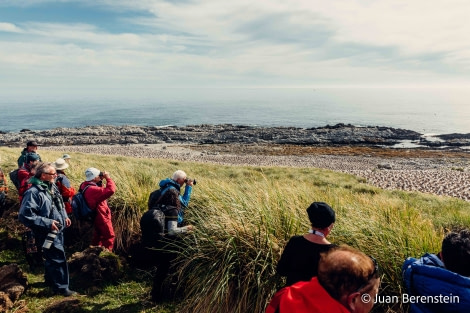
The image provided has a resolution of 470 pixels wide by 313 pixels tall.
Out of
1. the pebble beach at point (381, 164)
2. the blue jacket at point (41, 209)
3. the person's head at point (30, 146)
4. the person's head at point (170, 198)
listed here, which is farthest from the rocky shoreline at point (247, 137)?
the blue jacket at point (41, 209)

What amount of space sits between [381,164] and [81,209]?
36218 mm

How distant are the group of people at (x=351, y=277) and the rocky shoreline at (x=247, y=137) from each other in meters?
55.0

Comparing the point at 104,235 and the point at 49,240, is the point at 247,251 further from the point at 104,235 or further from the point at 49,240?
the point at 104,235

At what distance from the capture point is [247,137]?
62.1 metres

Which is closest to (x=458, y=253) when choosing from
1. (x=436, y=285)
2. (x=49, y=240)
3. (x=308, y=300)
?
(x=436, y=285)

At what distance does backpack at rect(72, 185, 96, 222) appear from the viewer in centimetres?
576

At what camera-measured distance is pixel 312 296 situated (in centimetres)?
192

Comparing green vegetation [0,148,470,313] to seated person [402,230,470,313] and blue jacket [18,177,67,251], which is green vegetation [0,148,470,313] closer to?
seated person [402,230,470,313]

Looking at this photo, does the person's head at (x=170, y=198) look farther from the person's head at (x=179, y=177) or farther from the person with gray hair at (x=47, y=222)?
the person with gray hair at (x=47, y=222)

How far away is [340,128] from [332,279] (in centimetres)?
7049

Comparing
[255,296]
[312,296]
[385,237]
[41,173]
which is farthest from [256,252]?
[41,173]

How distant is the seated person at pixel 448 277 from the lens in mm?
2549

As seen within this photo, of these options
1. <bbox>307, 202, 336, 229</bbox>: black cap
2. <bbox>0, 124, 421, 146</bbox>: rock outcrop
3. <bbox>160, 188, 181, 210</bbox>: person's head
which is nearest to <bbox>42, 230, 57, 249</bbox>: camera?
<bbox>160, 188, 181, 210</bbox>: person's head

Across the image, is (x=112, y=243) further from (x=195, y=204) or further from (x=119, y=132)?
(x=119, y=132)
